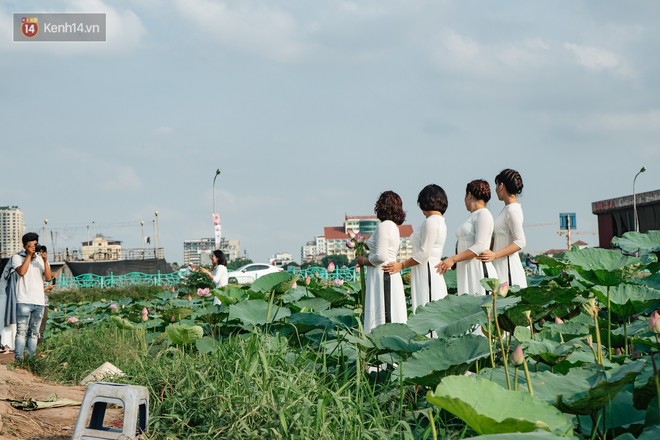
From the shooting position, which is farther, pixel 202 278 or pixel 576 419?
pixel 202 278

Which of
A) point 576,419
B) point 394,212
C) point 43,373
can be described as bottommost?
point 43,373

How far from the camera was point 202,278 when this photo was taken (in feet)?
63.1

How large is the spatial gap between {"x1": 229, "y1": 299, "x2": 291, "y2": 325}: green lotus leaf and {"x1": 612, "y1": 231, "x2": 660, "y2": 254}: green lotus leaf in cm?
204

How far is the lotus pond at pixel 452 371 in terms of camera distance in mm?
1824

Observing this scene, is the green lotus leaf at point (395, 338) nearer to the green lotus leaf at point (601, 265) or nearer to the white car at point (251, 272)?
the green lotus leaf at point (601, 265)

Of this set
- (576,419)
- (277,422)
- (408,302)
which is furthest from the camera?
(408,302)

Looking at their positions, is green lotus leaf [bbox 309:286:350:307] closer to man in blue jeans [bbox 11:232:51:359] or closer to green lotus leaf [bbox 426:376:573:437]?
man in blue jeans [bbox 11:232:51:359]

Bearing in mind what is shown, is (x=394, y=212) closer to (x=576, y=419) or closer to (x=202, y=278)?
(x=576, y=419)

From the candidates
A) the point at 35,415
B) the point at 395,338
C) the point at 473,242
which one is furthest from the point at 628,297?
the point at 35,415

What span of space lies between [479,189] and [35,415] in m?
3.02

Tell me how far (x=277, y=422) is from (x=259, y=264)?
26.9 meters

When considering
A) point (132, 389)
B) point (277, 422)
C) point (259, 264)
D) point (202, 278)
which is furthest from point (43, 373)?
point (259, 264)

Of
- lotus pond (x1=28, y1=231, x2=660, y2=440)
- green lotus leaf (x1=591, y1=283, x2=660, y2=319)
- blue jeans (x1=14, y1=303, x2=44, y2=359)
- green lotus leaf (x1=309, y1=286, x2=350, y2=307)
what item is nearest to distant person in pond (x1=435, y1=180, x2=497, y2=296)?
lotus pond (x1=28, y1=231, x2=660, y2=440)

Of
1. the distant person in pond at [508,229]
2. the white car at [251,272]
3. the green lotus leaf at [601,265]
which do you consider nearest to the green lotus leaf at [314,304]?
the distant person in pond at [508,229]
